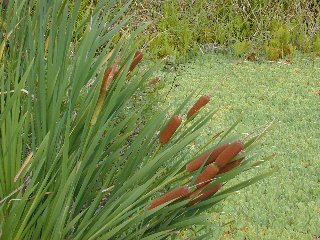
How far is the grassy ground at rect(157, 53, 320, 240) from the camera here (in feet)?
11.8

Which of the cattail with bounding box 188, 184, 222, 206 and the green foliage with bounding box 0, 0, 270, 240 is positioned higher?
the green foliage with bounding box 0, 0, 270, 240

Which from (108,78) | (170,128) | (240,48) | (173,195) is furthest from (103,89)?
(240,48)

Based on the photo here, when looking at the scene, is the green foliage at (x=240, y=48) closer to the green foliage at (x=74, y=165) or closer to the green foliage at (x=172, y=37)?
the green foliage at (x=172, y=37)

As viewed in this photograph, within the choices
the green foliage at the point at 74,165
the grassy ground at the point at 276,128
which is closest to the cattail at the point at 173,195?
the green foliage at the point at 74,165

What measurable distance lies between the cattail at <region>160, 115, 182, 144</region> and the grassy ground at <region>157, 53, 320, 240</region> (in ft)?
2.94

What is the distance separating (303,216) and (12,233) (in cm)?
249

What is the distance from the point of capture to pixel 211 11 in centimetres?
689

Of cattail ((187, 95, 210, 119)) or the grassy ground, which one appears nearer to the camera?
cattail ((187, 95, 210, 119))

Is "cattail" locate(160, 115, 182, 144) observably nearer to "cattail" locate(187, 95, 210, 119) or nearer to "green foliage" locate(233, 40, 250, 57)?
"cattail" locate(187, 95, 210, 119)

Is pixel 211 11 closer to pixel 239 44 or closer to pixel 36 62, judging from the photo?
pixel 239 44

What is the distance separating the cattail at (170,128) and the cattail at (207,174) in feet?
0.54

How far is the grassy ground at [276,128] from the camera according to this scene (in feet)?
11.8

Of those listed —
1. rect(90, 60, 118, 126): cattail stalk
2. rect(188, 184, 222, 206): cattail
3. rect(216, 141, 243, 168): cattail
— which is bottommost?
rect(188, 184, 222, 206): cattail

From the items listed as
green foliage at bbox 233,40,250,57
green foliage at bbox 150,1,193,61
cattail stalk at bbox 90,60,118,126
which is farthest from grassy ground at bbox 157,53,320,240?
cattail stalk at bbox 90,60,118,126
